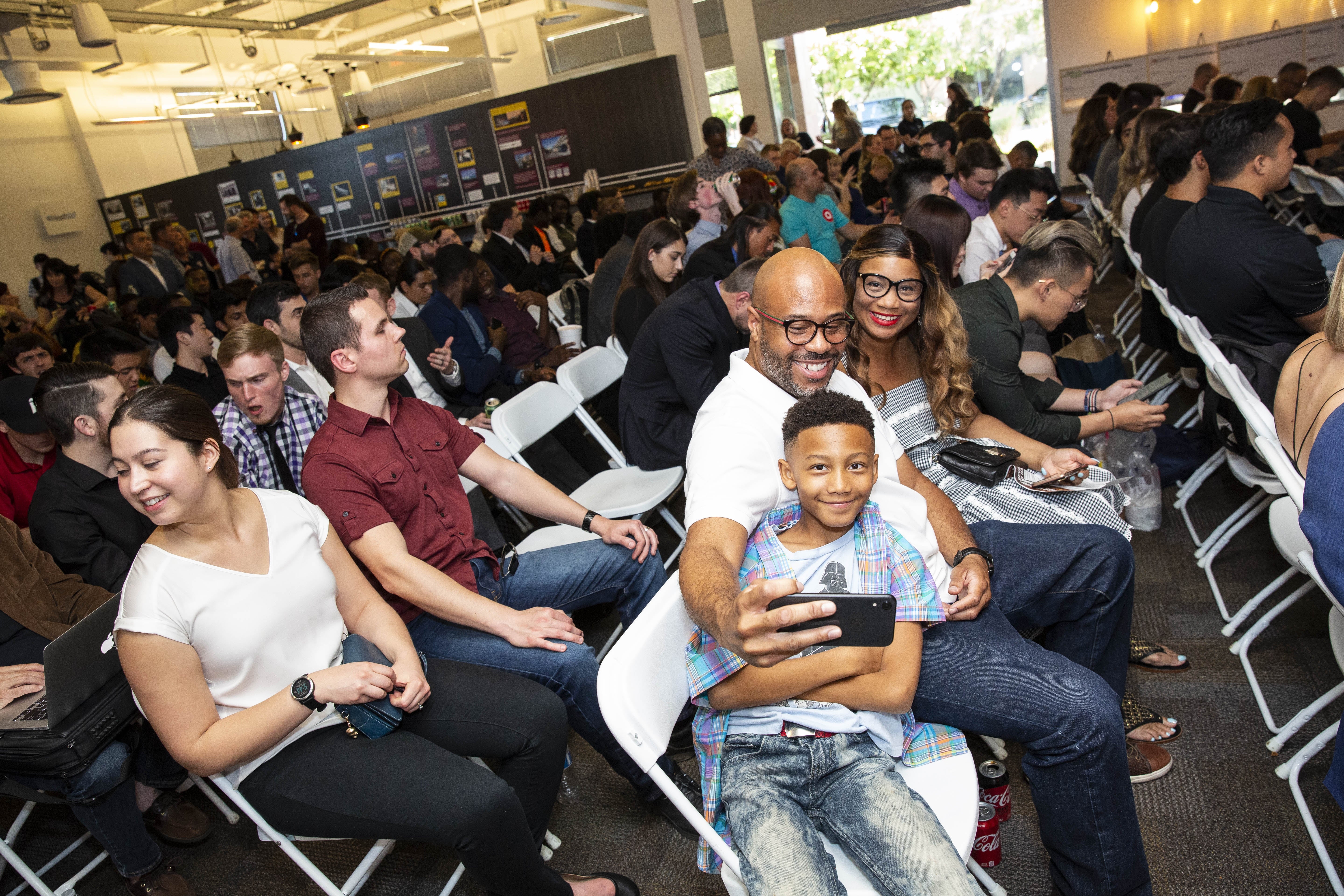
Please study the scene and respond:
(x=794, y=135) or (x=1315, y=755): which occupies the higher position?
(x=794, y=135)

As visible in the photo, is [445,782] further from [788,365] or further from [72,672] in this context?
[788,365]

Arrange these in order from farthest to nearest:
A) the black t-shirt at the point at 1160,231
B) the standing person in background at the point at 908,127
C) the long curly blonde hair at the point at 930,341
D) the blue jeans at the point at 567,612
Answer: the standing person in background at the point at 908,127
the black t-shirt at the point at 1160,231
the long curly blonde hair at the point at 930,341
the blue jeans at the point at 567,612

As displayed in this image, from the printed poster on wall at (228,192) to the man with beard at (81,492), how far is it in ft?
43.6

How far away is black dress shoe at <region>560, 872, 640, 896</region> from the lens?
1861 mm

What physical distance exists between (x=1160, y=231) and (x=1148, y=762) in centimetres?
249

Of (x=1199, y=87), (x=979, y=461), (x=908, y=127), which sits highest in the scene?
(x=908, y=127)

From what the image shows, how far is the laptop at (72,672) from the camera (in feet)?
5.82

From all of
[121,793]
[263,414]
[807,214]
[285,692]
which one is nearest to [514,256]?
[807,214]

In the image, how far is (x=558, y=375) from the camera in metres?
3.38

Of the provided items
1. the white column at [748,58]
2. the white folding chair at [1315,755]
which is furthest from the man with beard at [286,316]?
the white column at [748,58]

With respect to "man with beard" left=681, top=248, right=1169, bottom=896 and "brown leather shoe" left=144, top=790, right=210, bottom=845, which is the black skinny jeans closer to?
"man with beard" left=681, top=248, right=1169, bottom=896

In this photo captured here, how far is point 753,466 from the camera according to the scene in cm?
164

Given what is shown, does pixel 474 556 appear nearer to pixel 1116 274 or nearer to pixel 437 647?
pixel 437 647

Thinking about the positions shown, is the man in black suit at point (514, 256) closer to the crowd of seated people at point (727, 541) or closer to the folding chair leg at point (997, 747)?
the crowd of seated people at point (727, 541)
